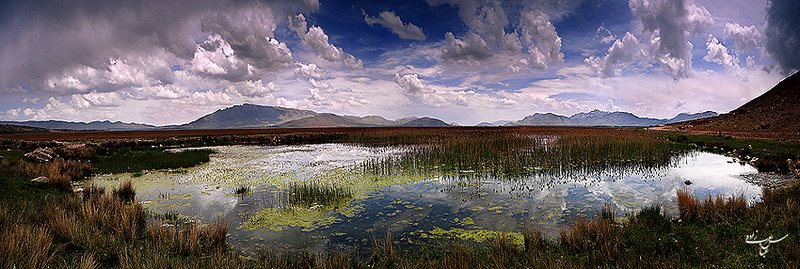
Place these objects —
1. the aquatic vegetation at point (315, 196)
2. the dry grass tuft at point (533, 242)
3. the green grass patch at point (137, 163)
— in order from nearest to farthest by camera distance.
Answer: the dry grass tuft at point (533, 242) → the aquatic vegetation at point (315, 196) → the green grass patch at point (137, 163)

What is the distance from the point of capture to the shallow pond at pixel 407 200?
10.9 m

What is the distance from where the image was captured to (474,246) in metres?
9.44

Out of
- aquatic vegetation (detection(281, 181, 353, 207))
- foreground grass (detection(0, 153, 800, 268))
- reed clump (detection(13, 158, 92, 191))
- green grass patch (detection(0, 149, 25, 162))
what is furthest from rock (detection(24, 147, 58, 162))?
aquatic vegetation (detection(281, 181, 353, 207))

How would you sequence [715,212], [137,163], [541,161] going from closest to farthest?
[715,212], [541,161], [137,163]

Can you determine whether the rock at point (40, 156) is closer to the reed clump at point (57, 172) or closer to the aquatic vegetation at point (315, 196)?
the reed clump at point (57, 172)

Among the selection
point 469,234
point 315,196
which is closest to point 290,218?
point 315,196

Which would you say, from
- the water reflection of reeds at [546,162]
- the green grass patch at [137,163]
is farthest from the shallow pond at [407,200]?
the green grass patch at [137,163]

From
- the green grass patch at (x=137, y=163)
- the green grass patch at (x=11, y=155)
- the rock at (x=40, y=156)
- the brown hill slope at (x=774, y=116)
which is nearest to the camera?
the green grass patch at (x=137, y=163)

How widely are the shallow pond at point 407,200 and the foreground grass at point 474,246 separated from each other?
4.04 ft

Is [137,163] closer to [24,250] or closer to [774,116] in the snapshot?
[24,250]

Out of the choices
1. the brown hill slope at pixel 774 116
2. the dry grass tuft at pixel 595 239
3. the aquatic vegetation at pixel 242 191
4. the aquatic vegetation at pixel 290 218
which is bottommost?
the aquatic vegetation at pixel 290 218

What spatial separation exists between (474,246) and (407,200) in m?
5.87

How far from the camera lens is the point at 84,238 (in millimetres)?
8586

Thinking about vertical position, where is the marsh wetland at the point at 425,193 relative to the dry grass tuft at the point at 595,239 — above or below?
below
